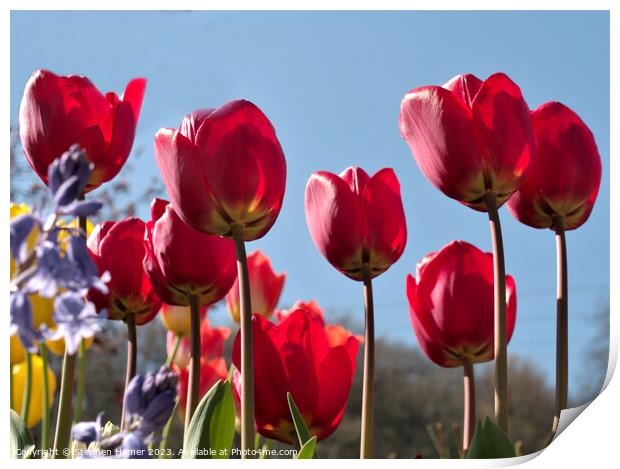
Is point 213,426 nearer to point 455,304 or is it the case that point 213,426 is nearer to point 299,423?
point 299,423

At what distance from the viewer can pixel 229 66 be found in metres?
0.66

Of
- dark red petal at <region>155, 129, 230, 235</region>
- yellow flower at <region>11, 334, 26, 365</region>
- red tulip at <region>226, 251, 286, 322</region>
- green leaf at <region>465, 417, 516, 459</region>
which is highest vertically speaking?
dark red petal at <region>155, 129, 230, 235</region>

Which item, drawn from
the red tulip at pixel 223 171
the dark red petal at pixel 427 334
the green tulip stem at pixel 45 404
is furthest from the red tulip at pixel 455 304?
the green tulip stem at pixel 45 404

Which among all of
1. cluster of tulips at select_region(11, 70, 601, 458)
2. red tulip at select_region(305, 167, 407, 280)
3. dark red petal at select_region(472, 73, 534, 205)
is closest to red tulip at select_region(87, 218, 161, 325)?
cluster of tulips at select_region(11, 70, 601, 458)

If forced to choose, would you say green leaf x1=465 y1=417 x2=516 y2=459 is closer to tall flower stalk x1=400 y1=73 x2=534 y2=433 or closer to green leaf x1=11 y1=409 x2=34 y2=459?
tall flower stalk x1=400 y1=73 x2=534 y2=433

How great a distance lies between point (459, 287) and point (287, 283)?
21 cm

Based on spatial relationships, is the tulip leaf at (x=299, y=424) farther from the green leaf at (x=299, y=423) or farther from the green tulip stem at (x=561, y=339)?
the green tulip stem at (x=561, y=339)

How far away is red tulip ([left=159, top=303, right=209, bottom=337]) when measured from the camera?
22.7 inches

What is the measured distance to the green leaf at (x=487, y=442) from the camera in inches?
15.6

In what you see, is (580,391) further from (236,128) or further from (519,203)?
(236,128)

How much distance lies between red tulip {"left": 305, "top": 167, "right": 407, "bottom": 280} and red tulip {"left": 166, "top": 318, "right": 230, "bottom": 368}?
15 cm

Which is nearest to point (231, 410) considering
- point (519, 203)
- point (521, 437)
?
point (519, 203)

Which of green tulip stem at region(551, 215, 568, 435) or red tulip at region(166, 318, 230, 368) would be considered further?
red tulip at region(166, 318, 230, 368)

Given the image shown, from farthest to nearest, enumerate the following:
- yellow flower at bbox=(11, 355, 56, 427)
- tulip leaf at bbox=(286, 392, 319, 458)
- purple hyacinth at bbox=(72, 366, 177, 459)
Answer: yellow flower at bbox=(11, 355, 56, 427) < tulip leaf at bbox=(286, 392, 319, 458) < purple hyacinth at bbox=(72, 366, 177, 459)
